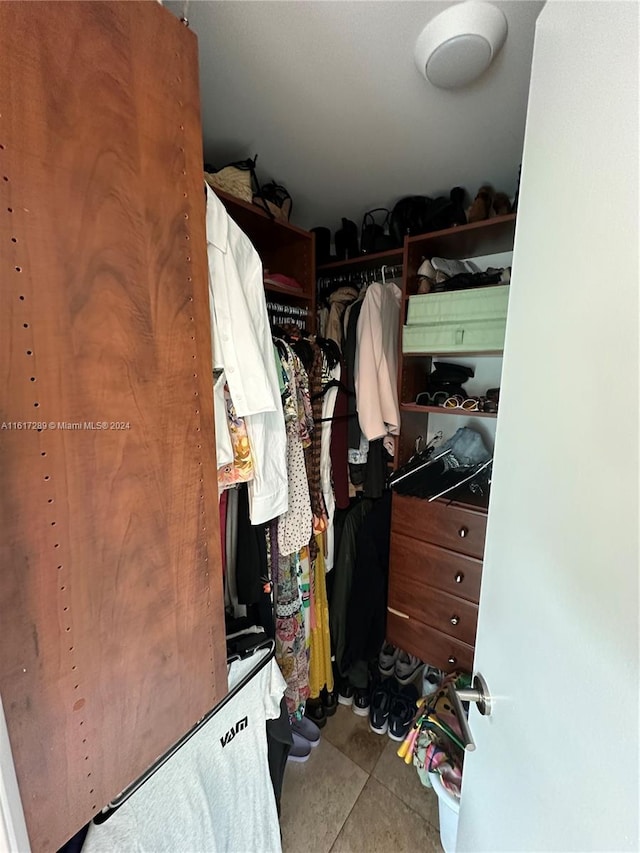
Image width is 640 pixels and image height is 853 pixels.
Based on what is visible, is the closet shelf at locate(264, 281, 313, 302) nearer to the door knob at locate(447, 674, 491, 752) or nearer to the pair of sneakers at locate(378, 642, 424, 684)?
the door knob at locate(447, 674, 491, 752)

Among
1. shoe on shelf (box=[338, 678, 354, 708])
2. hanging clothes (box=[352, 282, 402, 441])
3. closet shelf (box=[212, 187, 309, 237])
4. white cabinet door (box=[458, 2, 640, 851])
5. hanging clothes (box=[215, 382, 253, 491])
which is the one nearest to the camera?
white cabinet door (box=[458, 2, 640, 851])

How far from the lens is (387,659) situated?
5.74 feet

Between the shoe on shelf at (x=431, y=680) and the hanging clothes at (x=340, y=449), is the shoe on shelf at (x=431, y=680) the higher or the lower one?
the lower one

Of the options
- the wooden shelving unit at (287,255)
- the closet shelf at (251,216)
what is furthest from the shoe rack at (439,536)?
the closet shelf at (251,216)

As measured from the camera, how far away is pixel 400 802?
126 centimetres

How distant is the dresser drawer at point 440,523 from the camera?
124 centimetres

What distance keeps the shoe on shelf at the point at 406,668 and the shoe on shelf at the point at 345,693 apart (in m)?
0.25

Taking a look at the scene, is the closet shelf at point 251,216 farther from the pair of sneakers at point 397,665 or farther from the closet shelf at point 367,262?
the pair of sneakers at point 397,665

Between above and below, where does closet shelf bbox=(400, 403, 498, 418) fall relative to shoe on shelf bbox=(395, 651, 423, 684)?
above

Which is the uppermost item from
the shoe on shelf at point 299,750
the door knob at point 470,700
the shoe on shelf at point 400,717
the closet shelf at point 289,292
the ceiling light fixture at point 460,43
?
the ceiling light fixture at point 460,43

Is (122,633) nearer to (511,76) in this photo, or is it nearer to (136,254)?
(136,254)

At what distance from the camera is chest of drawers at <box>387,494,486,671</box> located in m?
1.26

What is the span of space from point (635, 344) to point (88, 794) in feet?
3.54

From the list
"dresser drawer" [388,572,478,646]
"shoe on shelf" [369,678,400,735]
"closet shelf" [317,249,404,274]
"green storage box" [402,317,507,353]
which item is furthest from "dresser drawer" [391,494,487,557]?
"closet shelf" [317,249,404,274]
